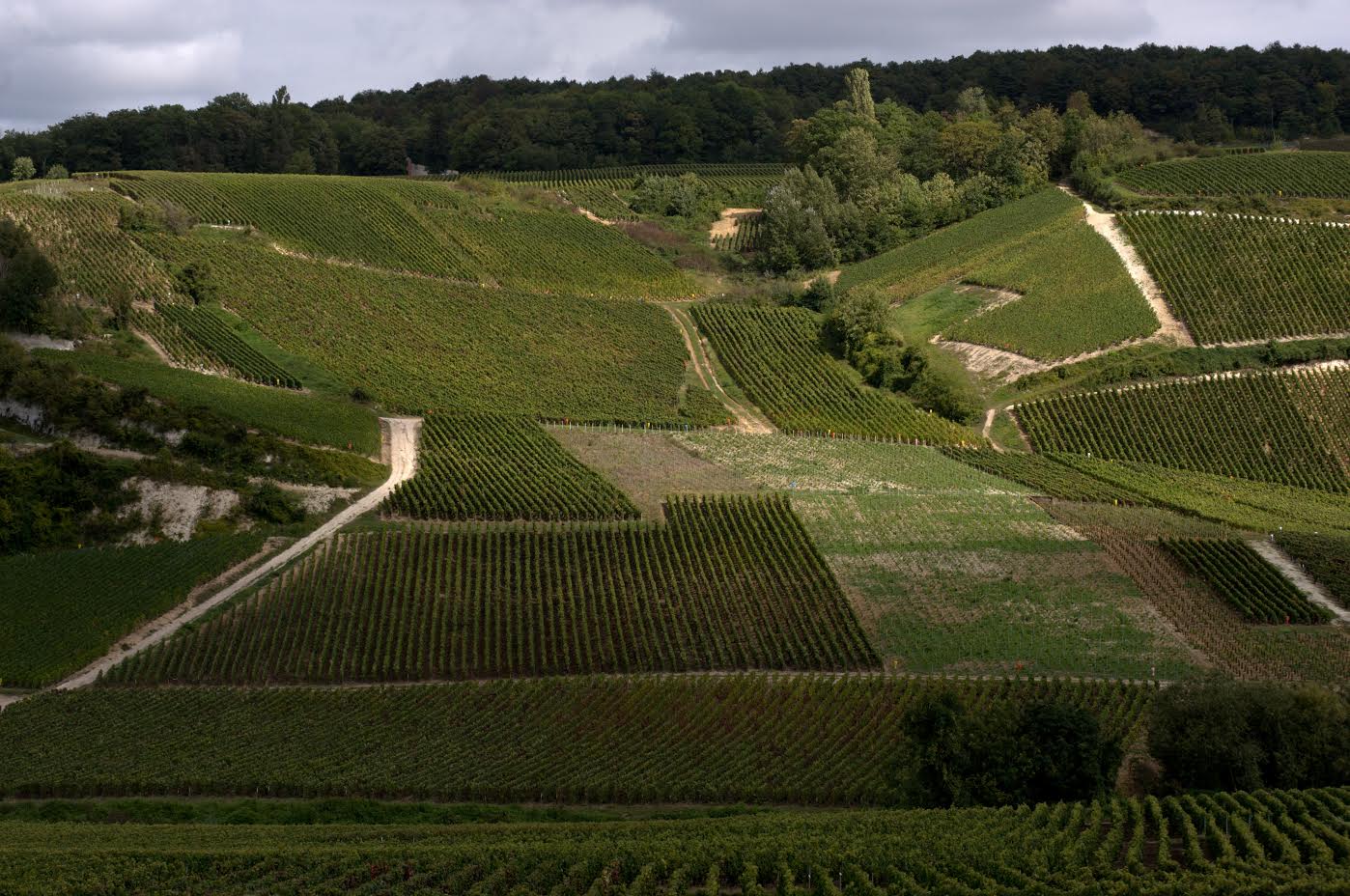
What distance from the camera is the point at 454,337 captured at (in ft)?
289

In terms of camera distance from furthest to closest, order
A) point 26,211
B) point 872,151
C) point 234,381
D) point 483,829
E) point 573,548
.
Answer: point 872,151, point 26,211, point 234,381, point 573,548, point 483,829

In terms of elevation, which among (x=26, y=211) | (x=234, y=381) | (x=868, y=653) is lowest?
(x=868, y=653)

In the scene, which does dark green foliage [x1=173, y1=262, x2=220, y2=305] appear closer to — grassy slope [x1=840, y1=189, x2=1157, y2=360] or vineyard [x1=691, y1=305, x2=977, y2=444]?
vineyard [x1=691, y1=305, x2=977, y2=444]

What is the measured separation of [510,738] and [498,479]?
23.7 meters

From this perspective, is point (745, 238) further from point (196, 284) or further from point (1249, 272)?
point (196, 284)

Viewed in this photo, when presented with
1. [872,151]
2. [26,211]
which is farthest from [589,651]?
[872,151]

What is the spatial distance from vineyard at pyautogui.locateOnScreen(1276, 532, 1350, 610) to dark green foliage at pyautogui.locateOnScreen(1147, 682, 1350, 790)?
18.0 m

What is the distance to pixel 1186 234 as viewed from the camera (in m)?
98.0

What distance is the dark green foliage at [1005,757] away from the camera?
39.4 meters

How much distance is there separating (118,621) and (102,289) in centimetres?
3548

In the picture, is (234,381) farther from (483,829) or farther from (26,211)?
(483,829)

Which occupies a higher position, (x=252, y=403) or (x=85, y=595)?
(x=252, y=403)

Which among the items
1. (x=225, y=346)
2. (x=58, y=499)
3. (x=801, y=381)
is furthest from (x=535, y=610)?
(x=801, y=381)

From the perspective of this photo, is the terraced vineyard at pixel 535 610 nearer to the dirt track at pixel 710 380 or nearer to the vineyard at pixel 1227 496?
the vineyard at pixel 1227 496
